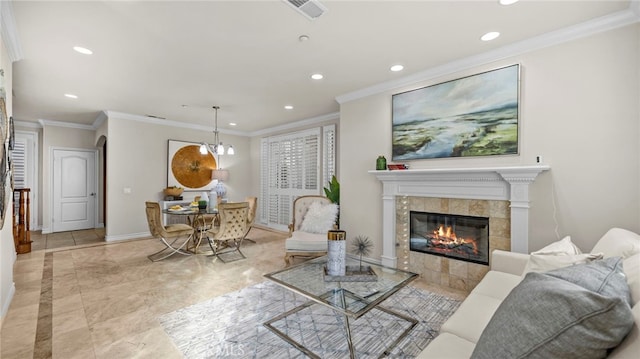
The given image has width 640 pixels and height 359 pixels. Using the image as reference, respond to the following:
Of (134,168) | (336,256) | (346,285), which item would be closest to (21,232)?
(134,168)

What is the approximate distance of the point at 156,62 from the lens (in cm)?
304

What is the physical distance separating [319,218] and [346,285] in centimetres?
202

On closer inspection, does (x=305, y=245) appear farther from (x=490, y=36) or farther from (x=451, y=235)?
(x=490, y=36)

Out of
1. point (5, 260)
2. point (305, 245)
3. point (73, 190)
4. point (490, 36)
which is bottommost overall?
point (305, 245)

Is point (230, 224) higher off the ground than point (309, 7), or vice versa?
point (309, 7)

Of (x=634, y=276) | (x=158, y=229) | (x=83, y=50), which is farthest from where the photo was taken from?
(x=158, y=229)

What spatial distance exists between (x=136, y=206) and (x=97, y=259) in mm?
1672

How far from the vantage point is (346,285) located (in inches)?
85.5

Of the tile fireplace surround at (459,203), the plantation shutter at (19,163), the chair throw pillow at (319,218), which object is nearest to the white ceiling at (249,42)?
the tile fireplace surround at (459,203)

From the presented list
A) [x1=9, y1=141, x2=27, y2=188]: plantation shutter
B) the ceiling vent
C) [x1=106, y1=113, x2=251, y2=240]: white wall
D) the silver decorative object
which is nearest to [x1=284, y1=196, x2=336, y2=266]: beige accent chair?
the silver decorative object

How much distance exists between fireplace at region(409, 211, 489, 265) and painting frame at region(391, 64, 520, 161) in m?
0.74

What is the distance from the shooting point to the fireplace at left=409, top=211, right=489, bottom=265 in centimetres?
301

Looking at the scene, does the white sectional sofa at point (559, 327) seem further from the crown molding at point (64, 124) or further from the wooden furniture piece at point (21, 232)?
the crown molding at point (64, 124)

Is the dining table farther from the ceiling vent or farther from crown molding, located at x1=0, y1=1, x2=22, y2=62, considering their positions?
the ceiling vent
